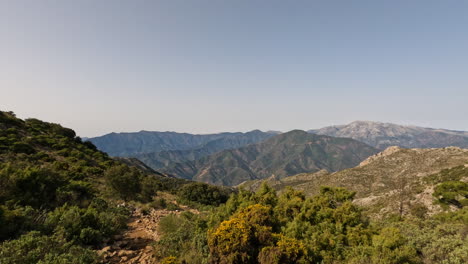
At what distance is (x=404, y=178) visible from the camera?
165 ft

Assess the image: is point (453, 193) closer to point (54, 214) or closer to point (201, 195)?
point (201, 195)

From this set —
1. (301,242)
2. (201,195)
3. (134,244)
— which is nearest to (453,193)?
(301,242)

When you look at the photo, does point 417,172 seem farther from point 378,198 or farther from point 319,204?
A: point 319,204

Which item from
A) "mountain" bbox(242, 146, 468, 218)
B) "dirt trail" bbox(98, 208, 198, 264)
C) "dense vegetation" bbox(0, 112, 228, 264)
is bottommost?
"mountain" bbox(242, 146, 468, 218)

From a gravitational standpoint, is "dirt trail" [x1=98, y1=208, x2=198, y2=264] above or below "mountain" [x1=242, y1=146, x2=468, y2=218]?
above

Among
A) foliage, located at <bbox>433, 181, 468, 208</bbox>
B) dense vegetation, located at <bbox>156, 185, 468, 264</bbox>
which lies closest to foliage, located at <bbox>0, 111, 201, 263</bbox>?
dense vegetation, located at <bbox>156, 185, 468, 264</bbox>

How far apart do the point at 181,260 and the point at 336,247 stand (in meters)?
7.56

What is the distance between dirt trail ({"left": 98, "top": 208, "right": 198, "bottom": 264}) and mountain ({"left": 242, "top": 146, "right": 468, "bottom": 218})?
34972 mm

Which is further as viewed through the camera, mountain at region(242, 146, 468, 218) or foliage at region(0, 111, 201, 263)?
mountain at region(242, 146, 468, 218)

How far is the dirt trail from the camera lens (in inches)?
329

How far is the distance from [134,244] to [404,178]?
2489 inches

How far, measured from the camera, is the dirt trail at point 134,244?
835 centimetres

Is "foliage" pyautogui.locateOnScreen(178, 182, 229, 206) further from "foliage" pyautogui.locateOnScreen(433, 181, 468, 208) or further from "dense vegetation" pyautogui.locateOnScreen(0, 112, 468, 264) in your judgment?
"foliage" pyautogui.locateOnScreen(433, 181, 468, 208)

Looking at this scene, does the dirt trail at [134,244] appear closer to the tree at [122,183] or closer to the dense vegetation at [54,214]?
the dense vegetation at [54,214]
